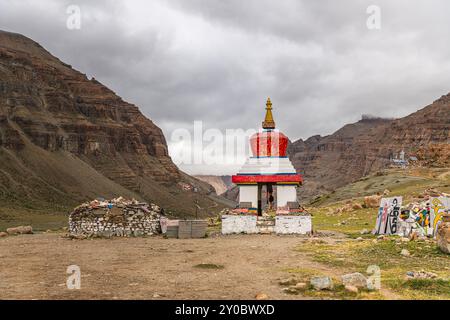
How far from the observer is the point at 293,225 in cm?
2481

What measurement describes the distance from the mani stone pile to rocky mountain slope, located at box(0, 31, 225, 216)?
59623 mm

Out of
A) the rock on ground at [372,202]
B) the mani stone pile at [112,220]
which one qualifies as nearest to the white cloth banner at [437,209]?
the mani stone pile at [112,220]

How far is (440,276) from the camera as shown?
429 inches

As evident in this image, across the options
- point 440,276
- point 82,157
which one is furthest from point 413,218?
point 82,157

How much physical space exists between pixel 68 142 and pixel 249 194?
12142 centimetres

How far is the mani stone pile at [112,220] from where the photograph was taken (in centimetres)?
2481

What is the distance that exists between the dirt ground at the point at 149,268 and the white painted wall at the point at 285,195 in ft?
24.3

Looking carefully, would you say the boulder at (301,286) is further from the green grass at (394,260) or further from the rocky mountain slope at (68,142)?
the rocky mountain slope at (68,142)

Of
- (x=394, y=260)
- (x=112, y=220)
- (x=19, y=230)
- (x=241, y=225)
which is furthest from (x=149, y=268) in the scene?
(x=19, y=230)

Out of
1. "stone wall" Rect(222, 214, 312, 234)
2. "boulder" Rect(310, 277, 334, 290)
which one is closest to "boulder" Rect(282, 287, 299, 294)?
"boulder" Rect(310, 277, 334, 290)

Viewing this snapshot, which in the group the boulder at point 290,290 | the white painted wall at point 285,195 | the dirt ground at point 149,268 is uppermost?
the white painted wall at point 285,195

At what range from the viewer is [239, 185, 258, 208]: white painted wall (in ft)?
95.8

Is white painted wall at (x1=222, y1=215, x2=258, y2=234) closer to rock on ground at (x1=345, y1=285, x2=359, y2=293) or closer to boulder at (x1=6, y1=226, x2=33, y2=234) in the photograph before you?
boulder at (x1=6, y1=226, x2=33, y2=234)

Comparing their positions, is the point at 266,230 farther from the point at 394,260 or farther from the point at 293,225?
the point at 394,260
